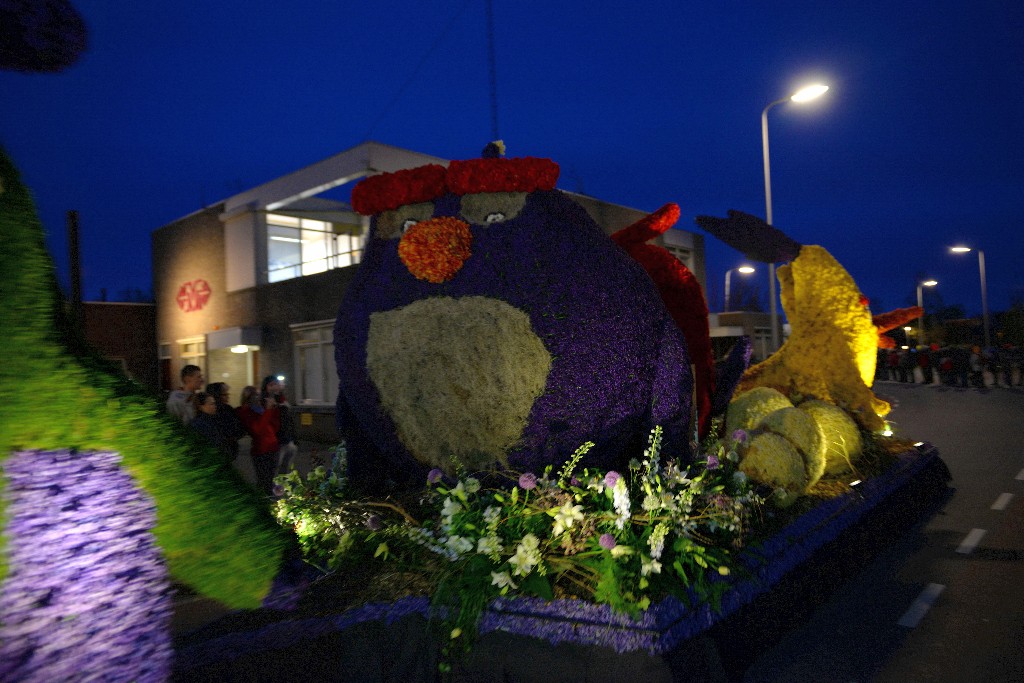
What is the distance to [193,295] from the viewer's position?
18.9 meters

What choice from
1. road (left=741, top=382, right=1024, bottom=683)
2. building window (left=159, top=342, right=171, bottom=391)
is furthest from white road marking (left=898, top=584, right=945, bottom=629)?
building window (left=159, top=342, right=171, bottom=391)

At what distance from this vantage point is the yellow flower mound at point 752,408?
18.3ft

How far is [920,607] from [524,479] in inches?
106

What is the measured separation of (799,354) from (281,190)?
39.3 ft

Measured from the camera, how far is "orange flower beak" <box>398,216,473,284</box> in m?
3.79

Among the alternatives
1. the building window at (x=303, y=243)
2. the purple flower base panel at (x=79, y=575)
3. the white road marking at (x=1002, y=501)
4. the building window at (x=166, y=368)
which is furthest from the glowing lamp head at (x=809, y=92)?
the building window at (x=166, y=368)

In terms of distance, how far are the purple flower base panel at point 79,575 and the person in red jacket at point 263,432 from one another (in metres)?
4.21

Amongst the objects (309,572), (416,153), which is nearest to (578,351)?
(309,572)

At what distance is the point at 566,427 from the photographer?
12.6 feet

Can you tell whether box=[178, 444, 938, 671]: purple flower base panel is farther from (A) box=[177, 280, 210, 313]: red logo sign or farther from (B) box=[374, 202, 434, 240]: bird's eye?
(A) box=[177, 280, 210, 313]: red logo sign

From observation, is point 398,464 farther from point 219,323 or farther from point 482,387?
point 219,323

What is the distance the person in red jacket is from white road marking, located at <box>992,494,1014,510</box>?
6.67 meters

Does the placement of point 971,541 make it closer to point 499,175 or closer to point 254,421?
point 499,175

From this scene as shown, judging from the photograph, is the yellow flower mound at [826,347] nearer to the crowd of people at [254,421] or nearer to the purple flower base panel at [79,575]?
the crowd of people at [254,421]
